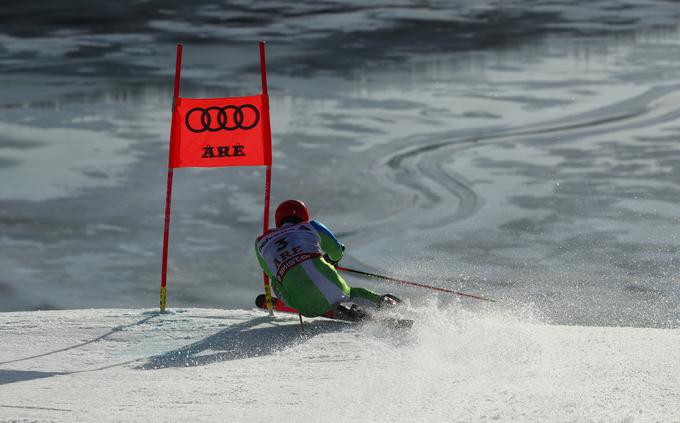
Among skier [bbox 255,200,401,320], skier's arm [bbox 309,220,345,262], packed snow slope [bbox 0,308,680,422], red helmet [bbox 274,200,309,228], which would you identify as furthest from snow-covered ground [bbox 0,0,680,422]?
red helmet [bbox 274,200,309,228]

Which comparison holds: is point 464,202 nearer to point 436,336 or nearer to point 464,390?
point 436,336

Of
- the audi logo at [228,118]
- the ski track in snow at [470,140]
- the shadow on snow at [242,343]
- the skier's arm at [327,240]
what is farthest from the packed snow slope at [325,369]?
the ski track in snow at [470,140]

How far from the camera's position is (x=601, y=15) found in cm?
2692

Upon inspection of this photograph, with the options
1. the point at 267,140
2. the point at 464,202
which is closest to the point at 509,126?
the point at 464,202

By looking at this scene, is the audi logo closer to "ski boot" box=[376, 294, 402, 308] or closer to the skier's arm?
Result: the skier's arm

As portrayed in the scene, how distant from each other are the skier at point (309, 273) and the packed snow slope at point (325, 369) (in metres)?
0.14

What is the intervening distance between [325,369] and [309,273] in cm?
116

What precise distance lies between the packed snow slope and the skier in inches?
5.7

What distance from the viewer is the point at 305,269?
768 cm

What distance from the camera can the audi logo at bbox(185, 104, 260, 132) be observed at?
8398 millimetres

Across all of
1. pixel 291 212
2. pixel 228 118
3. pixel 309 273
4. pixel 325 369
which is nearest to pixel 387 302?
pixel 309 273

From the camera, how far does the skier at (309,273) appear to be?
7.64 m

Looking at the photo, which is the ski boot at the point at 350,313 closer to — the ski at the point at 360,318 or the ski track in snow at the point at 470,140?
the ski at the point at 360,318

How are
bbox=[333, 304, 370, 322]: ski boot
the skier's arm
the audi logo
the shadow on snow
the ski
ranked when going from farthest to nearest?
the audi logo → the skier's arm → bbox=[333, 304, 370, 322]: ski boot → the ski → the shadow on snow
